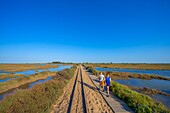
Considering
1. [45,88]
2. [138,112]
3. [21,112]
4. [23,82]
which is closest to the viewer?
[21,112]

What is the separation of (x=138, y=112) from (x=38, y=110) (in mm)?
5651

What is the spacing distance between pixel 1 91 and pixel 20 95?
13.4 metres

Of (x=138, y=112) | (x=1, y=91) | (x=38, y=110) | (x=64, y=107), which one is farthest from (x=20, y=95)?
(x=1, y=91)

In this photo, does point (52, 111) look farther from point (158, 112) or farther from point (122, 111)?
point (158, 112)

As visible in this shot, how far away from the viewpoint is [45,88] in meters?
11.3

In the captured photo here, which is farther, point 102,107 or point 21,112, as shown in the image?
point 102,107

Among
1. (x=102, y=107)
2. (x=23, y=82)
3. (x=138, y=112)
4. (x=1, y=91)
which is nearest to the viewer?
(x=138, y=112)

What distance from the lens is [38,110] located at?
7.13 m

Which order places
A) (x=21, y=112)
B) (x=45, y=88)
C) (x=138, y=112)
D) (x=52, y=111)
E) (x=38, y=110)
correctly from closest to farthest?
(x=21, y=112) < (x=38, y=110) < (x=138, y=112) < (x=52, y=111) < (x=45, y=88)

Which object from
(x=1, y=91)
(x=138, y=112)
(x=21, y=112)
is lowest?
(x=1, y=91)

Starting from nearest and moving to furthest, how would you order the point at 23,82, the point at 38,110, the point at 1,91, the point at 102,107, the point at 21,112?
the point at 21,112, the point at 38,110, the point at 102,107, the point at 1,91, the point at 23,82

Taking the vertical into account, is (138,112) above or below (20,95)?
below

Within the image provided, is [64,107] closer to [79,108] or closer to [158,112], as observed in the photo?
[79,108]

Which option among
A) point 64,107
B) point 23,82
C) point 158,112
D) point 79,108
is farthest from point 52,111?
point 23,82
